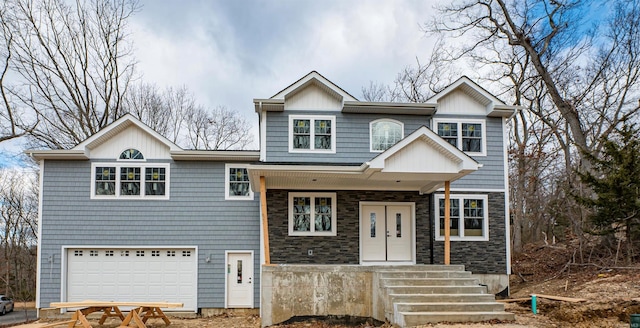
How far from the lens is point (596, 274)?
12922 mm

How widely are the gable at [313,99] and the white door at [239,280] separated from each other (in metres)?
4.59

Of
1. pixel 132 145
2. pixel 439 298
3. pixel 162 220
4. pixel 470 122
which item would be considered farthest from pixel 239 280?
pixel 470 122

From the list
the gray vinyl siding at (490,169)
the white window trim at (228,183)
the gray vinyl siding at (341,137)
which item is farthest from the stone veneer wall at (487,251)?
the white window trim at (228,183)

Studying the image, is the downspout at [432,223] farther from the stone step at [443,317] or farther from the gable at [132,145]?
the gable at [132,145]

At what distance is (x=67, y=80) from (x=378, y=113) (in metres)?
16.0

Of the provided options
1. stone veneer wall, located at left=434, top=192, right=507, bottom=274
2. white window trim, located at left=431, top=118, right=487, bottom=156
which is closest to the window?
white window trim, located at left=431, top=118, right=487, bottom=156

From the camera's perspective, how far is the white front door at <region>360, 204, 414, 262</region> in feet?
43.8

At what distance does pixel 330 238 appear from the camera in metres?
13.2

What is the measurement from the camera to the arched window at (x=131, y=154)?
13.8 m

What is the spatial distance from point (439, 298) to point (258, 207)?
20.1 feet

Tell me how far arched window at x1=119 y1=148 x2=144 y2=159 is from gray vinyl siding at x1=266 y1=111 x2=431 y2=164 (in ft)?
12.8

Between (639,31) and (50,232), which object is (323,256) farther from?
(639,31)

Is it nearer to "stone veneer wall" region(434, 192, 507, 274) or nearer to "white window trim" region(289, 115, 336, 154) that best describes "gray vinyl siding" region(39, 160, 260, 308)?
"white window trim" region(289, 115, 336, 154)

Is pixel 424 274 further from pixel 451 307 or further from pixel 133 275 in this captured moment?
pixel 133 275
